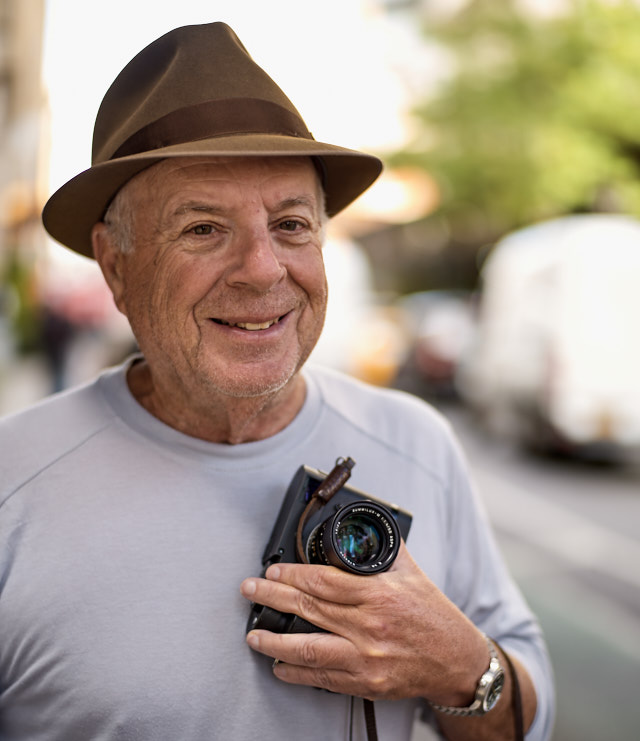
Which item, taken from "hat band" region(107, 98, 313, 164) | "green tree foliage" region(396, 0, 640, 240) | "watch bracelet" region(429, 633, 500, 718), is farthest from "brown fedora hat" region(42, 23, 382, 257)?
"green tree foliage" region(396, 0, 640, 240)

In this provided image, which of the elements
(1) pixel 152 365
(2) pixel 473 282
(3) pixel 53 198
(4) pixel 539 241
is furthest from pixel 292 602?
(2) pixel 473 282

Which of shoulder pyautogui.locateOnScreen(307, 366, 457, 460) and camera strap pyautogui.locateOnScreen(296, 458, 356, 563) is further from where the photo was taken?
shoulder pyautogui.locateOnScreen(307, 366, 457, 460)

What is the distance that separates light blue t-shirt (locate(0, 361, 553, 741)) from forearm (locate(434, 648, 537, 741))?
0.04 meters

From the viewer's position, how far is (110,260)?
1.65 metres

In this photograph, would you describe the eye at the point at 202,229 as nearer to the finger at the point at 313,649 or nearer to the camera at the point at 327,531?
the camera at the point at 327,531

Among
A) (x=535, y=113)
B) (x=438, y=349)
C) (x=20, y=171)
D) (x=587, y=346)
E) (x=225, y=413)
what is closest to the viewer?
(x=225, y=413)

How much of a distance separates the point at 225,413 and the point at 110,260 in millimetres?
384

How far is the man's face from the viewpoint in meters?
1.45

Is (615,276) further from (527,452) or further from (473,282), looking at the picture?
(473,282)

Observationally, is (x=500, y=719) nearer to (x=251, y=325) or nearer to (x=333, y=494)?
(x=333, y=494)

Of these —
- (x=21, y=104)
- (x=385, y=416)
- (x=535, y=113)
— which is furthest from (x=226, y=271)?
(x=535, y=113)

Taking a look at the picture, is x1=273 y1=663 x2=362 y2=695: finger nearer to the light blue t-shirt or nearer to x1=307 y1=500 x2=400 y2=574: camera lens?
the light blue t-shirt

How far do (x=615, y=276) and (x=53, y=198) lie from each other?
7940 millimetres

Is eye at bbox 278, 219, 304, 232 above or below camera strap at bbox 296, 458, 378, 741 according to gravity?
above
